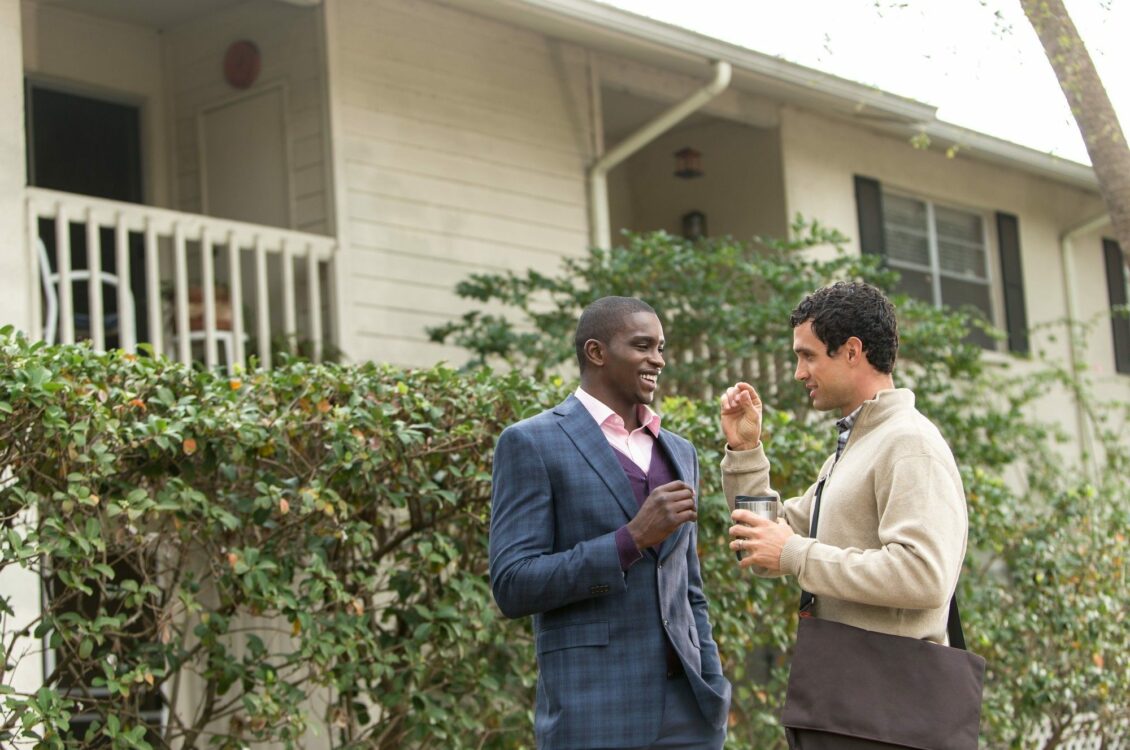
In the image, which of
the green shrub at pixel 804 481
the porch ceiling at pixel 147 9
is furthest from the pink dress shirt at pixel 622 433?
the porch ceiling at pixel 147 9

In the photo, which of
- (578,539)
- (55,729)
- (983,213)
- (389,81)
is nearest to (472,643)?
(55,729)

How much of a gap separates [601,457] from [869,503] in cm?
72

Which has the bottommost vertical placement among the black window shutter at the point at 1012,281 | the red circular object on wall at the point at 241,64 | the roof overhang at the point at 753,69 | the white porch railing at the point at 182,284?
the white porch railing at the point at 182,284

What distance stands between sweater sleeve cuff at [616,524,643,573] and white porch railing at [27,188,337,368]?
4.55 meters

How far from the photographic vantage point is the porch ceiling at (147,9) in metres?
10.0

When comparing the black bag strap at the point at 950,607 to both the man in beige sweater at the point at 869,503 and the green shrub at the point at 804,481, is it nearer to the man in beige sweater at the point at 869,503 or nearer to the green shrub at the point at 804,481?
the man in beige sweater at the point at 869,503

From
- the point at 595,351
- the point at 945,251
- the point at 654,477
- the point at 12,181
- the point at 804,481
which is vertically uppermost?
the point at 945,251

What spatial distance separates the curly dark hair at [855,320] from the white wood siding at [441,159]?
6006 millimetres

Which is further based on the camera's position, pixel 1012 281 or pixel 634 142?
pixel 1012 281

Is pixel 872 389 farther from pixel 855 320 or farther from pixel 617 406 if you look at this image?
pixel 617 406

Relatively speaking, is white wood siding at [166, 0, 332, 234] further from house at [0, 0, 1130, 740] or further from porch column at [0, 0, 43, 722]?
porch column at [0, 0, 43, 722]

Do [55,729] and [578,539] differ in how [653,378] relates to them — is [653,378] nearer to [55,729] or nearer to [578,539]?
[578,539]

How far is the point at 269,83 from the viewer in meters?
10.0

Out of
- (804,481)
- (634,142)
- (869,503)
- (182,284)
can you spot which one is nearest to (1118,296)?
(634,142)
